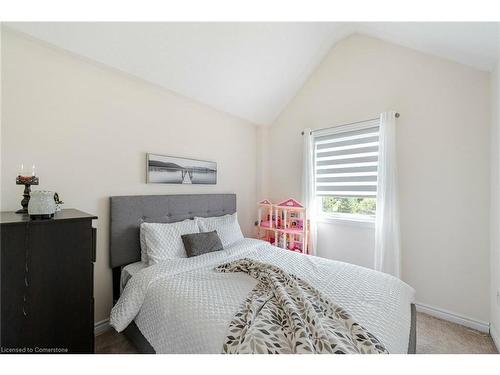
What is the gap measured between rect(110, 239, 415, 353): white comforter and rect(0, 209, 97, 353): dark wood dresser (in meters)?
0.26

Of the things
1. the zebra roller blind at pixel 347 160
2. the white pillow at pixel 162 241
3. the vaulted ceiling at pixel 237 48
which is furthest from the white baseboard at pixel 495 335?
the white pillow at pixel 162 241

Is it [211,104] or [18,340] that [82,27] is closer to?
[211,104]

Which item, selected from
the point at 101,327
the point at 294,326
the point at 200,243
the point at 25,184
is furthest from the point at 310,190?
the point at 25,184

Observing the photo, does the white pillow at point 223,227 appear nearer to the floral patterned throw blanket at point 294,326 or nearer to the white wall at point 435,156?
the floral patterned throw blanket at point 294,326

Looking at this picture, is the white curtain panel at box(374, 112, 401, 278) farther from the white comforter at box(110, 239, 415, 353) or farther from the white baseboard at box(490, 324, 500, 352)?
the white comforter at box(110, 239, 415, 353)

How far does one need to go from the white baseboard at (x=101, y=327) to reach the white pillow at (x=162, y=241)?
691 millimetres

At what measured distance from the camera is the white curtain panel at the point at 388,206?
2.43m

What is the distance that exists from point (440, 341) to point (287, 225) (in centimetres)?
184

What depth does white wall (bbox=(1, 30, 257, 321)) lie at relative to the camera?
164cm

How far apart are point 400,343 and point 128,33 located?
2.84 m

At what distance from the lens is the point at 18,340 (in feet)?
4.11

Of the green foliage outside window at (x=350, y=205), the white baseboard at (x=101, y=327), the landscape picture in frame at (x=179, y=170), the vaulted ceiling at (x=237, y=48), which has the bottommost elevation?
the white baseboard at (x=101, y=327)

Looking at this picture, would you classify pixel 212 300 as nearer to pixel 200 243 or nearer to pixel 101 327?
pixel 200 243

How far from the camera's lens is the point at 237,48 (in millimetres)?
2383
